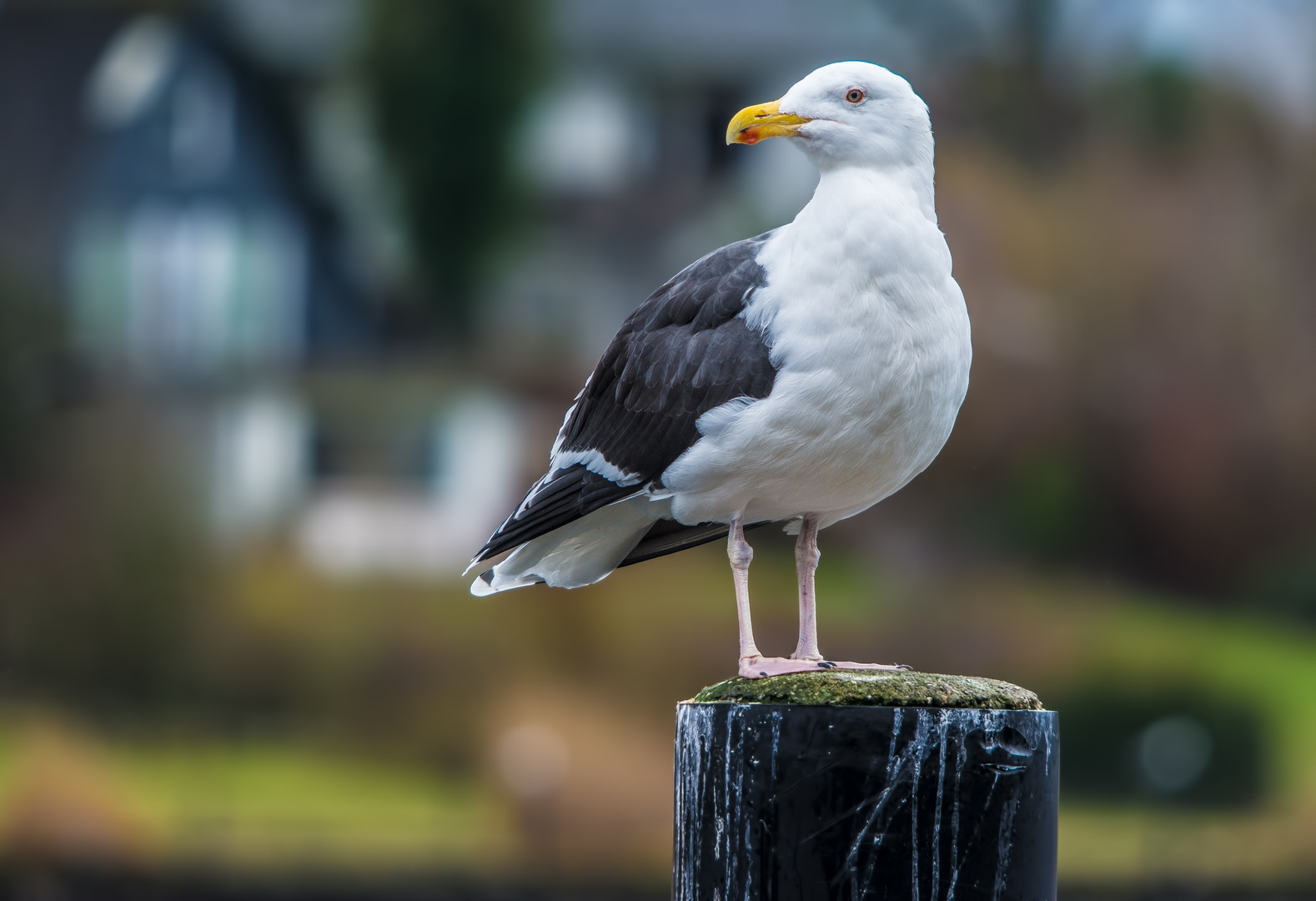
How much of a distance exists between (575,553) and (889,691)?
153 cm

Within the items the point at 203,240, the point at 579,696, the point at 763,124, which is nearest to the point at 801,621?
the point at 763,124

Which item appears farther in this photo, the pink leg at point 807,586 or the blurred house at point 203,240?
the blurred house at point 203,240

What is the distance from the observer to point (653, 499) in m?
4.74

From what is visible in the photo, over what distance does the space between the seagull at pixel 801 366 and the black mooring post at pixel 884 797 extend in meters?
0.37

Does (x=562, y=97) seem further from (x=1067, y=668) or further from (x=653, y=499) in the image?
(x=653, y=499)

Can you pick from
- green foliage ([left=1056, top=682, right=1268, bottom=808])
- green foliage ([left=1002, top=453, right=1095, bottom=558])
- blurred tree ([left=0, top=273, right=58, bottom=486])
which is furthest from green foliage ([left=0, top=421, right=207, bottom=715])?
green foliage ([left=1056, top=682, right=1268, bottom=808])

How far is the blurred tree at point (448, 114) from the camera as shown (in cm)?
2316

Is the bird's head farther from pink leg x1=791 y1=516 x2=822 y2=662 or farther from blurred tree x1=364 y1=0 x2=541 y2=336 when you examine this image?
blurred tree x1=364 y1=0 x2=541 y2=336

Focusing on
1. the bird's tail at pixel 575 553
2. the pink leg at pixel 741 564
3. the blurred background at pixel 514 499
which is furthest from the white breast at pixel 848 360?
the blurred background at pixel 514 499

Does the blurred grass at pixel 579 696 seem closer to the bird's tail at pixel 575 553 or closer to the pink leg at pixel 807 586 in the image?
the bird's tail at pixel 575 553

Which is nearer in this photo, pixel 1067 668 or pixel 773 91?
pixel 1067 668

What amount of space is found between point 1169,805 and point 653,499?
50.6ft

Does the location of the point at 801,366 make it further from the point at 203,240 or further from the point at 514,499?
the point at 203,240

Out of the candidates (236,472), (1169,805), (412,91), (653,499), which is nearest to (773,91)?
(412,91)
